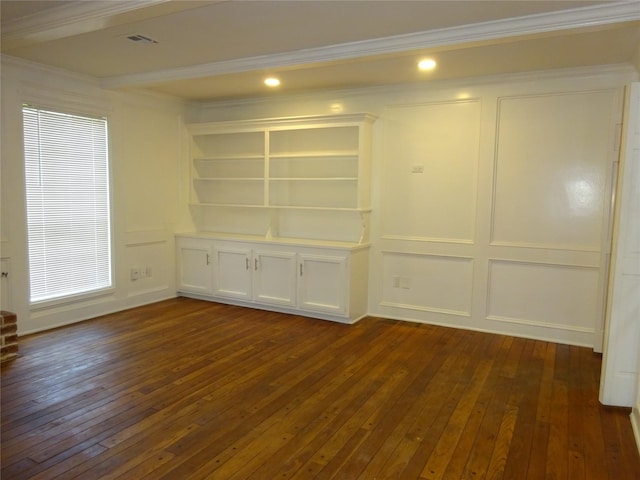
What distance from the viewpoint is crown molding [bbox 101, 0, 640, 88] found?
282cm

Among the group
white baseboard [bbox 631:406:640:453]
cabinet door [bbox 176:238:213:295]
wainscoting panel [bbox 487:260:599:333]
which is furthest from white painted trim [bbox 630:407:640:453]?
cabinet door [bbox 176:238:213:295]

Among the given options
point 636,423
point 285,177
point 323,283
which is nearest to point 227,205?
point 285,177

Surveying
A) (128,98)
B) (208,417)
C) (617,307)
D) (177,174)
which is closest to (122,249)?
(177,174)

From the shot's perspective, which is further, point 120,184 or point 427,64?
point 120,184

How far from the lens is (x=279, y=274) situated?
17.3 ft

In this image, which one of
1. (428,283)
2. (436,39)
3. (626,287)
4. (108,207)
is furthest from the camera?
(108,207)

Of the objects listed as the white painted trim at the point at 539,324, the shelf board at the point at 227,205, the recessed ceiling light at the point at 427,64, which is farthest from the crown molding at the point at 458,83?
the white painted trim at the point at 539,324

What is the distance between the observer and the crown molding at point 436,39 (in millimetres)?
2822

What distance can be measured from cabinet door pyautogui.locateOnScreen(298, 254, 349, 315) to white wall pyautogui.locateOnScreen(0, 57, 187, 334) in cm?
188

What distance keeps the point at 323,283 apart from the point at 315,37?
2.49 meters

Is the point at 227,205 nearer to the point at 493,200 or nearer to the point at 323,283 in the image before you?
the point at 323,283

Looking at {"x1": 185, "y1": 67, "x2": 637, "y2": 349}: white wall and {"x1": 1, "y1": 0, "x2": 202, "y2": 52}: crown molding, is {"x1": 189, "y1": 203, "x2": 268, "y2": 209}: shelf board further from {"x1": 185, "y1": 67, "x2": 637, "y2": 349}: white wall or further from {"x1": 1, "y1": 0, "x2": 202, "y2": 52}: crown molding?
{"x1": 1, "y1": 0, "x2": 202, "y2": 52}: crown molding

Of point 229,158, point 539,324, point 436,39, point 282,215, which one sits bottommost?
point 539,324

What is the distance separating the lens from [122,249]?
5242 millimetres
